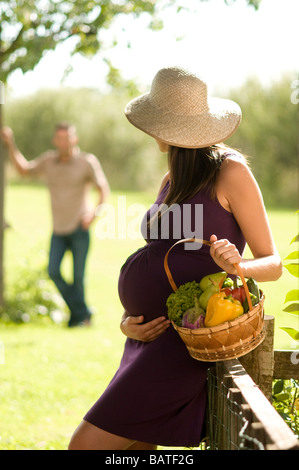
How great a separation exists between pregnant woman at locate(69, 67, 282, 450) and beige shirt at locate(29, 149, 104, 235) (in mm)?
5093

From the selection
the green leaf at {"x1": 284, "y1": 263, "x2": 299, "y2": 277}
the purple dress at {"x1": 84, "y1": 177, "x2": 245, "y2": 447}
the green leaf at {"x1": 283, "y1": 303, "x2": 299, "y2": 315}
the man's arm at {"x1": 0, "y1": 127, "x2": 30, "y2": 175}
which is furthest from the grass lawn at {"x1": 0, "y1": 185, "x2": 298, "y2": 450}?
the purple dress at {"x1": 84, "y1": 177, "x2": 245, "y2": 447}

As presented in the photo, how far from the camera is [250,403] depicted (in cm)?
189

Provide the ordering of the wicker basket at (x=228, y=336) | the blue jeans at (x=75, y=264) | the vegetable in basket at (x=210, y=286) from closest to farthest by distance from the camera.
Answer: the wicker basket at (x=228, y=336)
the vegetable in basket at (x=210, y=286)
the blue jeans at (x=75, y=264)

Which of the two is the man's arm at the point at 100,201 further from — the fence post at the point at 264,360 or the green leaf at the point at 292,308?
the fence post at the point at 264,360

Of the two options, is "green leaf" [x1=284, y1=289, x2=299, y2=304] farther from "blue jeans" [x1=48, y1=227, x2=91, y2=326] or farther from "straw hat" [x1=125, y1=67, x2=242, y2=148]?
"blue jeans" [x1=48, y1=227, x2=91, y2=326]

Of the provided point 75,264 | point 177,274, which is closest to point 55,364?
point 75,264

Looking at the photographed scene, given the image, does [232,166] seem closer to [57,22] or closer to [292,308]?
[292,308]

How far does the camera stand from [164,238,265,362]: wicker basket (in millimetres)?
2096

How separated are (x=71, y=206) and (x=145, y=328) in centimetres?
522

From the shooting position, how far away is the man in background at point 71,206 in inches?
298

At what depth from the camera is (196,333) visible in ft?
6.93

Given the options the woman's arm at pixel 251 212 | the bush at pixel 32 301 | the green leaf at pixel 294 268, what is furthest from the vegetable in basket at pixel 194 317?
the bush at pixel 32 301

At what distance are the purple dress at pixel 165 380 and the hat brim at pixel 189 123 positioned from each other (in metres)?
0.20
